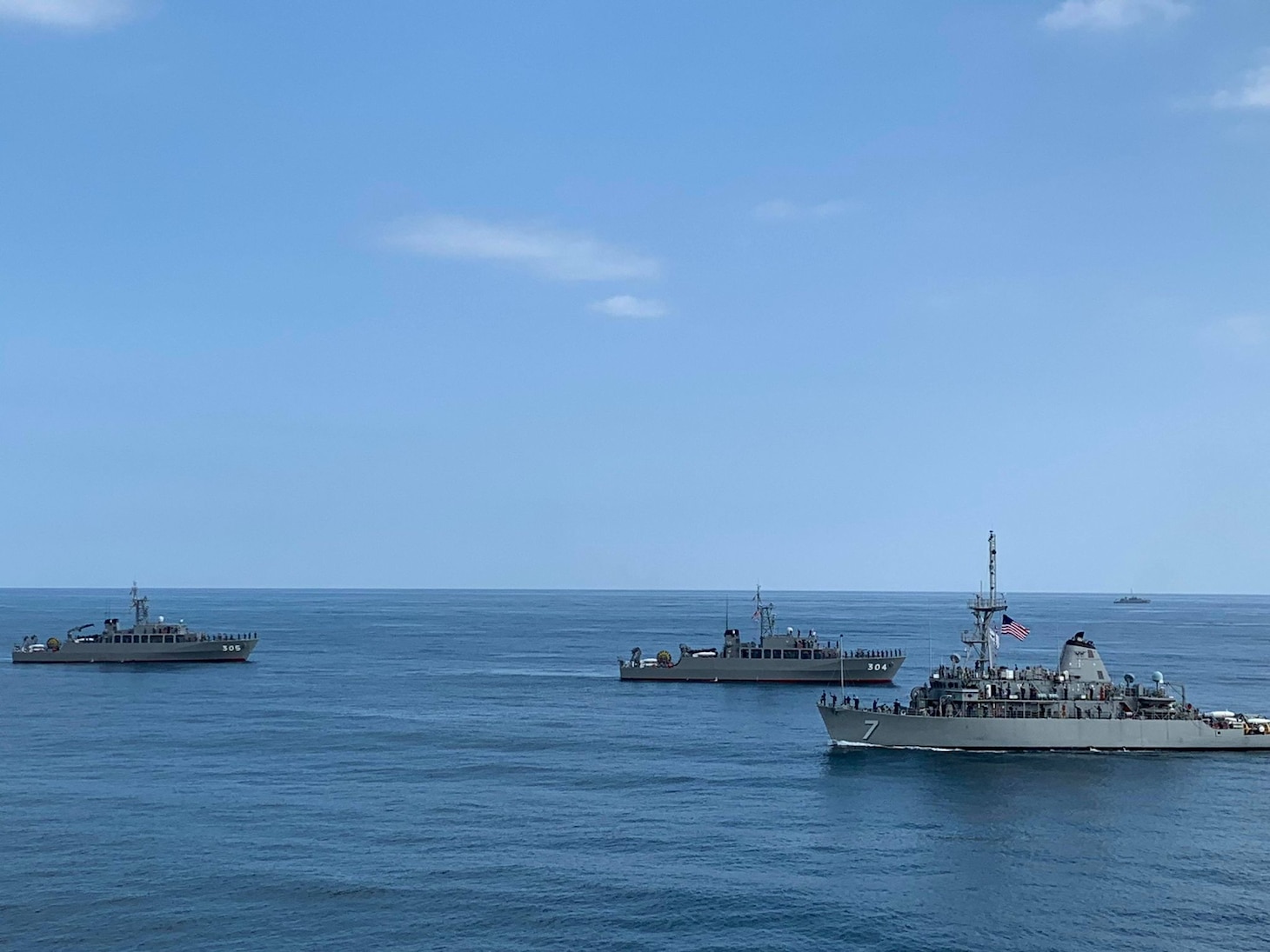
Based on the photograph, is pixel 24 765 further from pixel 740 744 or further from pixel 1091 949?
pixel 1091 949

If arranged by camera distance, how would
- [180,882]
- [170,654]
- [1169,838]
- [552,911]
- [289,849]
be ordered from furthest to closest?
[170,654]
[1169,838]
[289,849]
[180,882]
[552,911]

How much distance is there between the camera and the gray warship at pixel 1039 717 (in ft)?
270

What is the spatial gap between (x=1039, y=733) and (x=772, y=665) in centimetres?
5208

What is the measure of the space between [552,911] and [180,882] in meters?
18.4

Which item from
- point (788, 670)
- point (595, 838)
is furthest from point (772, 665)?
point (595, 838)

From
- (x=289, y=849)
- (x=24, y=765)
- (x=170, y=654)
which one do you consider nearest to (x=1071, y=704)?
(x=289, y=849)

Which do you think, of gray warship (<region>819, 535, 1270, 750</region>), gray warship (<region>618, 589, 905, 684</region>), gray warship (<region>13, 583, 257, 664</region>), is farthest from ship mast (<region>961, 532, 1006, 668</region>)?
gray warship (<region>13, 583, 257, 664</region>)

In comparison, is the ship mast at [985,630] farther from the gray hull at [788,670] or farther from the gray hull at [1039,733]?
the gray hull at [788,670]

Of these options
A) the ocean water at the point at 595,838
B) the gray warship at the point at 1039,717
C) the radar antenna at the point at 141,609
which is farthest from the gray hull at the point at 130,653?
the gray warship at the point at 1039,717

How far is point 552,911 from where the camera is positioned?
4756cm

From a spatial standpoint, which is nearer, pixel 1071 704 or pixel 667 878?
pixel 667 878

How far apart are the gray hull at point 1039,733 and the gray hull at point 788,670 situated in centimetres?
4737

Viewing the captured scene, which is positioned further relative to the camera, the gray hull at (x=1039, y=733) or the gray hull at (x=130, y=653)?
the gray hull at (x=130, y=653)

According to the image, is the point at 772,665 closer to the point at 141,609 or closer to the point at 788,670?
the point at 788,670
